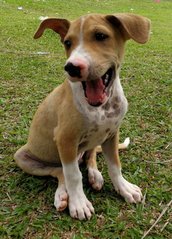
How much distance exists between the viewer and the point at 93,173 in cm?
372

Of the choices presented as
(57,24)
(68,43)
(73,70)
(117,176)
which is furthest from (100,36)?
(117,176)

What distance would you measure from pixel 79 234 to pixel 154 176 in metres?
1.15

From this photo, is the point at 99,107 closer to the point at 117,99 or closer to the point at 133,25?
the point at 117,99

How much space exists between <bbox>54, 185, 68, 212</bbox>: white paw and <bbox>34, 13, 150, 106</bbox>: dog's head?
938mm

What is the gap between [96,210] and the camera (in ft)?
11.2

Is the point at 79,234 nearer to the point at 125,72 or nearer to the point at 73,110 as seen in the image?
the point at 73,110

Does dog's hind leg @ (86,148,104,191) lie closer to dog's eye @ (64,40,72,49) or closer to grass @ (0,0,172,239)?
grass @ (0,0,172,239)

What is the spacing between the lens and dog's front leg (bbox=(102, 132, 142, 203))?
139 inches

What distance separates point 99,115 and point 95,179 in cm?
79

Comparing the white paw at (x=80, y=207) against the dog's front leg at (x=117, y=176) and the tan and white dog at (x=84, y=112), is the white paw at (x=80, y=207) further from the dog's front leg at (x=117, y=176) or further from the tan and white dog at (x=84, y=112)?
the dog's front leg at (x=117, y=176)

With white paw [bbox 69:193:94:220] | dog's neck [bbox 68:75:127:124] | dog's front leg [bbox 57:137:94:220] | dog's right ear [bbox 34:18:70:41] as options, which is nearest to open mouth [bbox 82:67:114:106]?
dog's neck [bbox 68:75:127:124]

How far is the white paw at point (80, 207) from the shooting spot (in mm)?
3277

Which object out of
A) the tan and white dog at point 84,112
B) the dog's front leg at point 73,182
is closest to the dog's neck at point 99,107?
the tan and white dog at point 84,112

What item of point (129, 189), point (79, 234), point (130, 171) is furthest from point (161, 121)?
point (79, 234)
